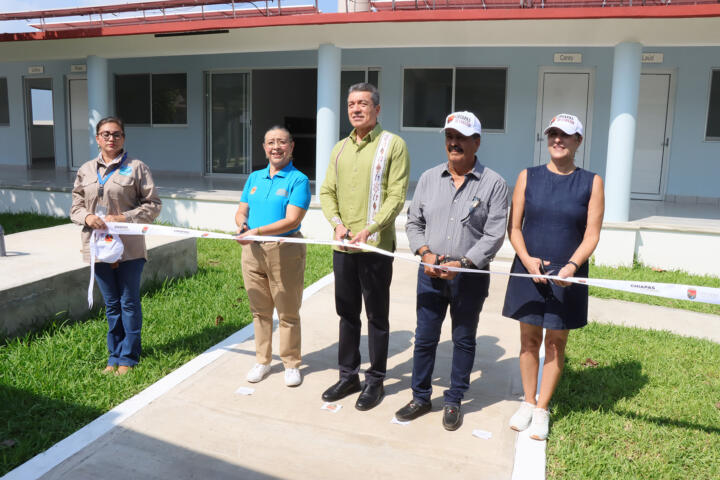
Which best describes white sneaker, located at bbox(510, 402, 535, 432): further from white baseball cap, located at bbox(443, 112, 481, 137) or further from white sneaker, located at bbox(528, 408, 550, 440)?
white baseball cap, located at bbox(443, 112, 481, 137)

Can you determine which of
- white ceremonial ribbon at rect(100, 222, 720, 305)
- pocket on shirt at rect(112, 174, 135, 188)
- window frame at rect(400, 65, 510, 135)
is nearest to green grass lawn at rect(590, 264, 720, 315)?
white ceremonial ribbon at rect(100, 222, 720, 305)

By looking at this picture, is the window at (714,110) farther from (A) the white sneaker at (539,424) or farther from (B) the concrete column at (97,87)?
(B) the concrete column at (97,87)

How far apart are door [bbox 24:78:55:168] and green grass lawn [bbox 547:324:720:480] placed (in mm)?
14951

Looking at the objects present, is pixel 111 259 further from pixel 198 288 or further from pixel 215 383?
pixel 198 288

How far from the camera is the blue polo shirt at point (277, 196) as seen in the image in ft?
12.8

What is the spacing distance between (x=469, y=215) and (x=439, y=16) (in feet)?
18.5

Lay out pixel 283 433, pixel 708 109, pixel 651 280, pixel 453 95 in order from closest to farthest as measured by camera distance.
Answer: pixel 283 433
pixel 651 280
pixel 708 109
pixel 453 95

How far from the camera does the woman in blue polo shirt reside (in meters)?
3.89

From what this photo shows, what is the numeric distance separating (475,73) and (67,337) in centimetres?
942

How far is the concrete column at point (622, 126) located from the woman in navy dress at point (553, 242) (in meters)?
5.47

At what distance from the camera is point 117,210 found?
13.5 ft

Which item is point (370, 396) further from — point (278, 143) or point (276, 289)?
point (278, 143)

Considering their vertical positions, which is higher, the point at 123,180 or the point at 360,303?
the point at 123,180

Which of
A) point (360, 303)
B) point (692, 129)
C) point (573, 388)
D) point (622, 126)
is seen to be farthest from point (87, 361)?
point (692, 129)
